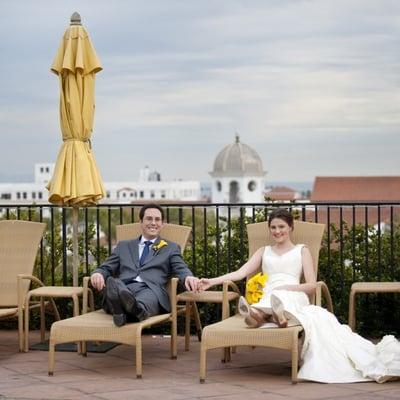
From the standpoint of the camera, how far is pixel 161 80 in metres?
104

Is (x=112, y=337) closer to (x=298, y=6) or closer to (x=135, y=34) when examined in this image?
(x=298, y=6)

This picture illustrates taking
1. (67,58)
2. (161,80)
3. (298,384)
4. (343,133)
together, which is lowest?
(298,384)

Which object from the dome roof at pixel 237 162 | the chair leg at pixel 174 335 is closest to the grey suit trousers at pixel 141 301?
the chair leg at pixel 174 335

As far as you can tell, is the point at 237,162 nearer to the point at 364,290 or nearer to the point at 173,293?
the point at 364,290

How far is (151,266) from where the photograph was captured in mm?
6613

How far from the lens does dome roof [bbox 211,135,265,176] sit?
143 m

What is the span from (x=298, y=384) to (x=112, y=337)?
110cm

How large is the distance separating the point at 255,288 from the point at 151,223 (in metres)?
0.82

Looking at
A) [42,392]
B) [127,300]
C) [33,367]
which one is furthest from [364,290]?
[42,392]

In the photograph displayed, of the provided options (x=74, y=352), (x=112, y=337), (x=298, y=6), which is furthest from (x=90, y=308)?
(x=298, y=6)

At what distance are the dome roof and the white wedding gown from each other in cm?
13608

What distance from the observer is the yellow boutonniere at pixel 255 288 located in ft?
20.9

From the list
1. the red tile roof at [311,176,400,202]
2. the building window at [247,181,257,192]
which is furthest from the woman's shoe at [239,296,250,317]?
the building window at [247,181,257,192]

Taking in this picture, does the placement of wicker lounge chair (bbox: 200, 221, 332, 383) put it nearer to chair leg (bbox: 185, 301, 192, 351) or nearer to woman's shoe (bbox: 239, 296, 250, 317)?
woman's shoe (bbox: 239, 296, 250, 317)
